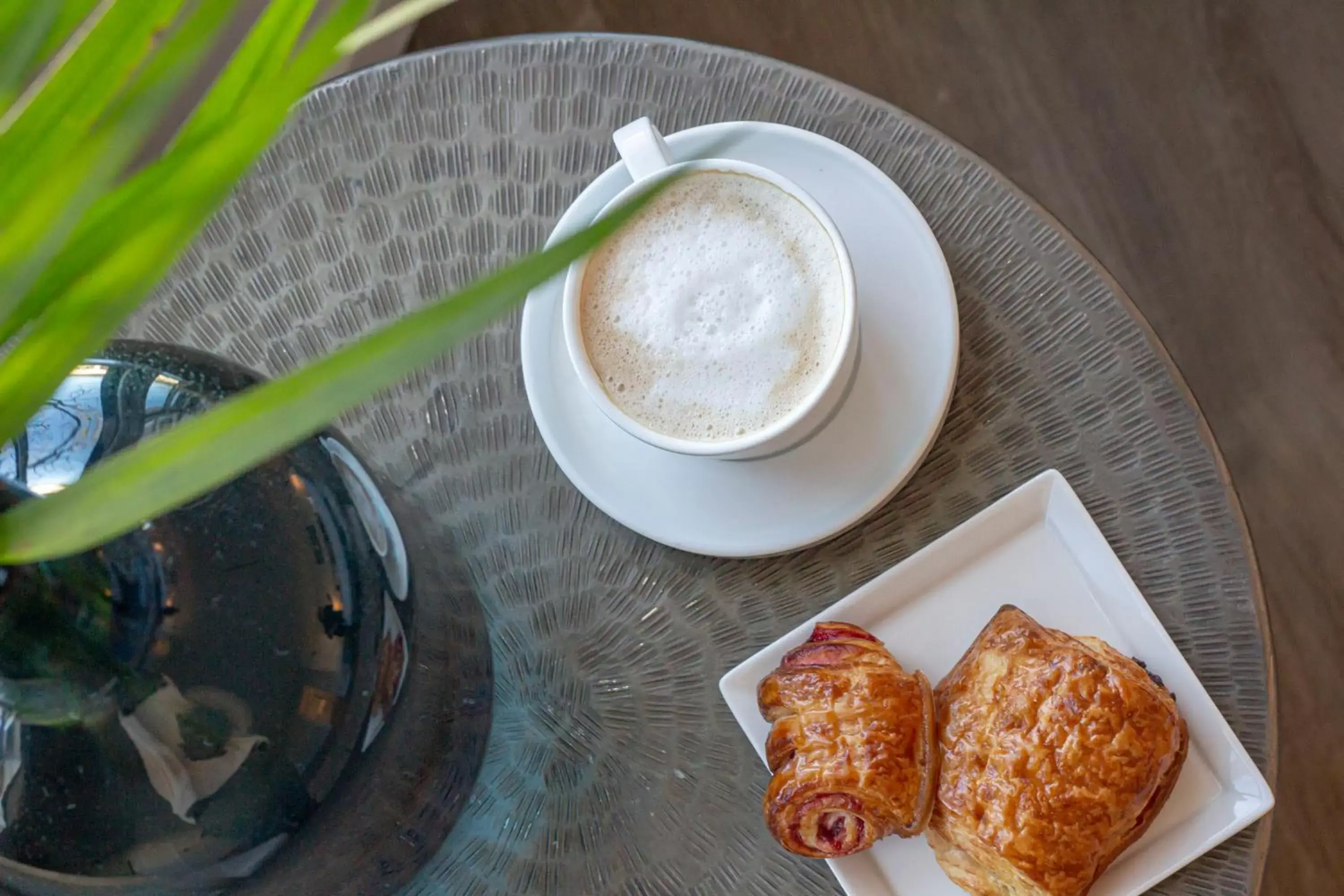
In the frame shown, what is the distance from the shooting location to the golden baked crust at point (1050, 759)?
646 mm

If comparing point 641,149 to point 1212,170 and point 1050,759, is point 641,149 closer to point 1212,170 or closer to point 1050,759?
point 1050,759

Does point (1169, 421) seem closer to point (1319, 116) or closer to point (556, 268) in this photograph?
point (556, 268)

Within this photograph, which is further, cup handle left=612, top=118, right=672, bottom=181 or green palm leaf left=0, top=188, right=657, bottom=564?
cup handle left=612, top=118, right=672, bottom=181

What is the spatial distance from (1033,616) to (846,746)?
15 cm

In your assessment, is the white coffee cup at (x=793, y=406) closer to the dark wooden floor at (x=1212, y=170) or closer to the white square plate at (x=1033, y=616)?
the white square plate at (x=1033, y=616)

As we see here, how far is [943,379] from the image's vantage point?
27.9 inches

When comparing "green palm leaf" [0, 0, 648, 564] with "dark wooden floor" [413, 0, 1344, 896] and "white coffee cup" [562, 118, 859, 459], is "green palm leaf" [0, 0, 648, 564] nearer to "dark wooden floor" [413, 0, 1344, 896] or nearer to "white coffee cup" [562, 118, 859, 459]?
"white coffee cup" [562, 118, 859, 459]

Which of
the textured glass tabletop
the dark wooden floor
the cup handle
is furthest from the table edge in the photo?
the dark wooden floor

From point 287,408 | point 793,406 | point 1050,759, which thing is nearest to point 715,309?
point 793,406

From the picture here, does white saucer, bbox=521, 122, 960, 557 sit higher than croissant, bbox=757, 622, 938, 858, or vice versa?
white saucer, bbox=521, 122, 960, 557

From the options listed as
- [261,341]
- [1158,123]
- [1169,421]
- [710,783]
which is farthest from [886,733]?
[1158,123]

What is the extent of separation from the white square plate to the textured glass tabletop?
3 centimetres

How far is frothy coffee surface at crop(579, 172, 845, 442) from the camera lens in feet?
2.14

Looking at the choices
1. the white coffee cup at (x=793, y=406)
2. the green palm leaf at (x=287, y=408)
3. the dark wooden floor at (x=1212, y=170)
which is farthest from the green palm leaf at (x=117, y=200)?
the dark wooden floor at (x=1212, y=170)
